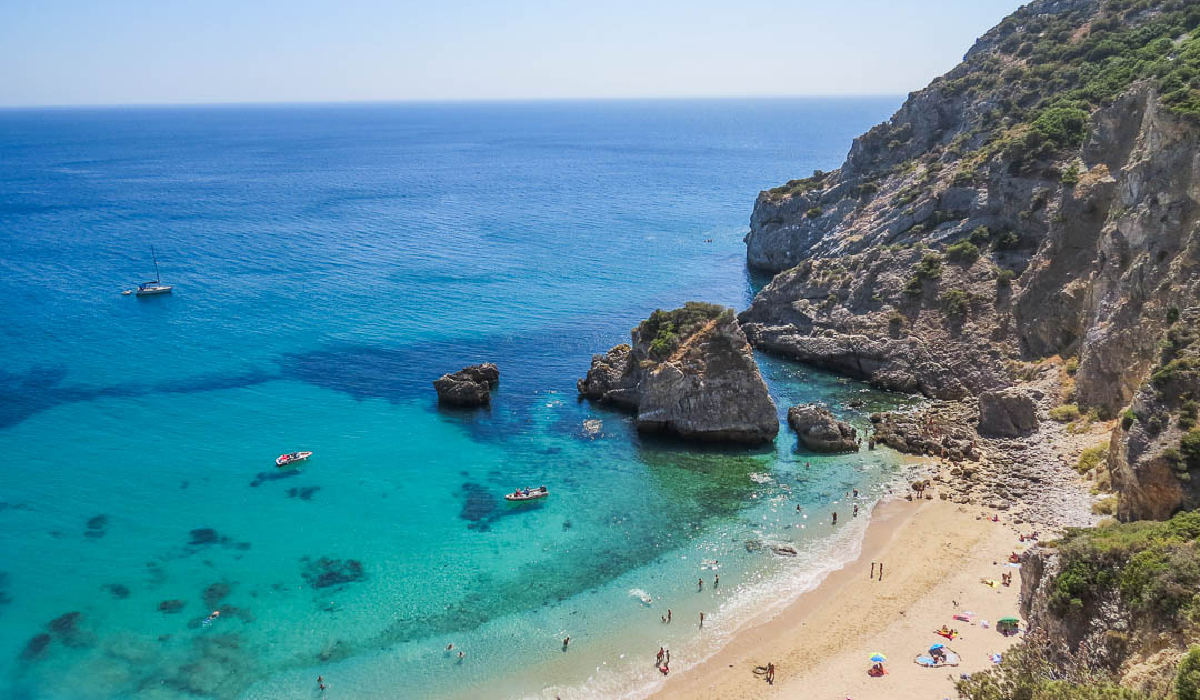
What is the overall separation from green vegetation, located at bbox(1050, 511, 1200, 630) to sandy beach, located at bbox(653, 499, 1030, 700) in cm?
722

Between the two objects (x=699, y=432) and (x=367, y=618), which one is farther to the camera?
(x=699, y=432)

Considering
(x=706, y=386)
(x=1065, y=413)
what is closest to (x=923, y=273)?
(x=1065, y=413)

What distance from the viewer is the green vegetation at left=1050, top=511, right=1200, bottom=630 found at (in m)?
24.5

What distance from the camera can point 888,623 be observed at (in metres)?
36.7

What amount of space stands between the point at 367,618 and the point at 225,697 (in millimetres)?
6925

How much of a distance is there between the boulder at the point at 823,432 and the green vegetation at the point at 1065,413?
12711 mm

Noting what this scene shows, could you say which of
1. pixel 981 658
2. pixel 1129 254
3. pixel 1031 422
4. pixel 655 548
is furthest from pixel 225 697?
pixel 1129 254

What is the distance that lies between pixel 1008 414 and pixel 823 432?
12.3m

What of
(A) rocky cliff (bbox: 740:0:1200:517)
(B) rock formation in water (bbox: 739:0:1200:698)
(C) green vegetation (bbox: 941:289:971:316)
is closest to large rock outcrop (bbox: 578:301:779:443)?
(B) rock formation in water (bbox: 739:0:1200:698)

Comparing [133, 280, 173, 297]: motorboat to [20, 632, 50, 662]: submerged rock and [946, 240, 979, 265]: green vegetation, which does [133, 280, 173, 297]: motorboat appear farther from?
[946, 240, 979, 265]: green vegetation

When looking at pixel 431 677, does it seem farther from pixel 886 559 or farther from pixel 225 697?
pixel 886 559

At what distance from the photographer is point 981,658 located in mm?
33656

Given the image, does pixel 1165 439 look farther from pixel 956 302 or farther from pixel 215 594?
pixel 215 594

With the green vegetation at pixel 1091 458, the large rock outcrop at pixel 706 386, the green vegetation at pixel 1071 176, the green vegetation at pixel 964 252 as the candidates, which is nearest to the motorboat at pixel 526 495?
the large rock outcrop at pixel 706 386
